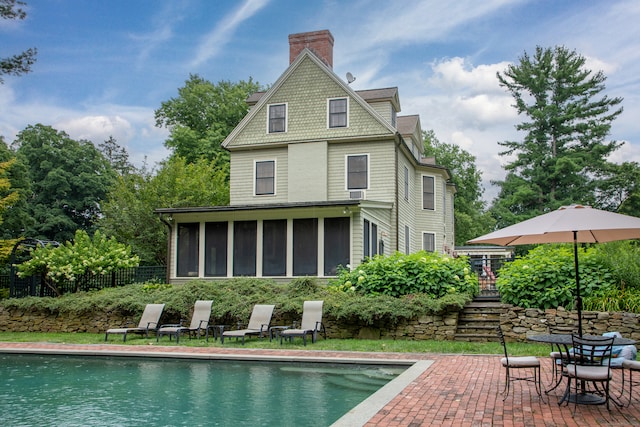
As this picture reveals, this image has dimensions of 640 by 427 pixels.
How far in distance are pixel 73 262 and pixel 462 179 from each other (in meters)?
36.9

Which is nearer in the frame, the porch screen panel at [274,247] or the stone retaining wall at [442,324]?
the stone retaining wall at [442,324]

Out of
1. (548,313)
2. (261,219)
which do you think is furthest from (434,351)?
(261,219)

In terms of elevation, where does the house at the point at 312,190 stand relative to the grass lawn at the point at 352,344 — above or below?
above

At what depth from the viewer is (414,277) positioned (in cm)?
1551

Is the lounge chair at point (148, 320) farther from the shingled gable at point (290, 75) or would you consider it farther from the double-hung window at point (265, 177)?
the shingled gable at point (290, 75)

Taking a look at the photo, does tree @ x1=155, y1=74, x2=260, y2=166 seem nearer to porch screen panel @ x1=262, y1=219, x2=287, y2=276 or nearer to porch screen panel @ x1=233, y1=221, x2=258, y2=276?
porch screen panel @ x1=233, y1=221, x2=258, y2=276

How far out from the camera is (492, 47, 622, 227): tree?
1654 inches

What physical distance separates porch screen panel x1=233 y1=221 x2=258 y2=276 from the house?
0.04 meters

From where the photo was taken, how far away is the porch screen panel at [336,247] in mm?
19203

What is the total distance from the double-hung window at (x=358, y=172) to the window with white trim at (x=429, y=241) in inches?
225

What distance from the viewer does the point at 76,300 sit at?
57.7 feet

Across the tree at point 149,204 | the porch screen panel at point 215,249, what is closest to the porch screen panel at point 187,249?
the porch screen panel at point 215,249

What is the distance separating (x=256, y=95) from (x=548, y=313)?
17678 mm

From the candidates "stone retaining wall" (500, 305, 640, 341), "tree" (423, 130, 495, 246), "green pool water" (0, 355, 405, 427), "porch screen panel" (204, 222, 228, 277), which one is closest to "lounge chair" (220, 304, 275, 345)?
"green pool water" (0, 355, 405, 427)
